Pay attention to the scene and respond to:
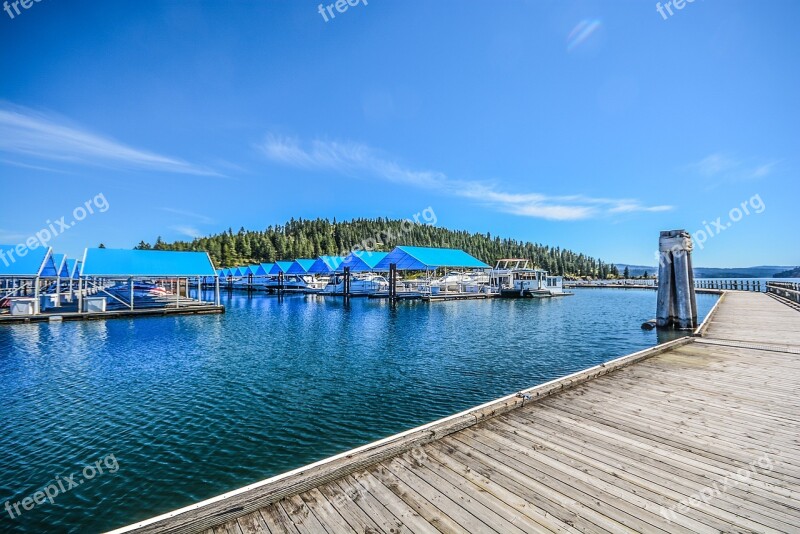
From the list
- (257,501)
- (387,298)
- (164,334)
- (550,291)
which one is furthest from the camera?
(550,291)

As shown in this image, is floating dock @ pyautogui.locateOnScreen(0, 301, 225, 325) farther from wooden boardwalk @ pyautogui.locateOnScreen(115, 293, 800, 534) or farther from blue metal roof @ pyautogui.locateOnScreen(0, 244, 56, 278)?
wooden boardwalk @ pyautogui.locateOnScreen(115, 293, 800, 534)

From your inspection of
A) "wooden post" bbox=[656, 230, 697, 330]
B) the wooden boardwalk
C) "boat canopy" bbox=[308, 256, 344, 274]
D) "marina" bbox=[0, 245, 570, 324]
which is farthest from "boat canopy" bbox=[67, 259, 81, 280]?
"wooden post" bbox=[656, 230, 697, 330]

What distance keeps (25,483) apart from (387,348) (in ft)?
37.8

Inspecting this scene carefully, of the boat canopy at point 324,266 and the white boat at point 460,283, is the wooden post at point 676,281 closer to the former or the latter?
the white boat at point 460,283

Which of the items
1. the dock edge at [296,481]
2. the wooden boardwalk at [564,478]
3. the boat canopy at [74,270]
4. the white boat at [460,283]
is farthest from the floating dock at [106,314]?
the wooden boardwalk at [564,478]

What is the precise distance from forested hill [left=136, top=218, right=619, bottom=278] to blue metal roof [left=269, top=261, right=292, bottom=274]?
4104 cm

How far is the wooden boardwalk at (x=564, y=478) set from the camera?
139 inches

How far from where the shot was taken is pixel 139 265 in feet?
99.8

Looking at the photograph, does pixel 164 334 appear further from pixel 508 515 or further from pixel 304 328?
pixel 508 515

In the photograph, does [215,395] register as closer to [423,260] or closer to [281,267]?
[423,260]

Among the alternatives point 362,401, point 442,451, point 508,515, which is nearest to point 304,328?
point 362,401

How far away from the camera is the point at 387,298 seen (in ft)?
147

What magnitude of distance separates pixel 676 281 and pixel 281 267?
56.8 m

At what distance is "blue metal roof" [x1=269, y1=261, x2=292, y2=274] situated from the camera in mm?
63197
